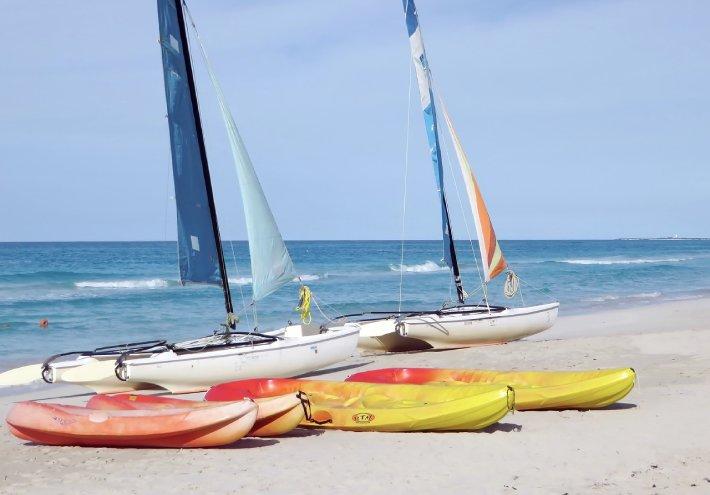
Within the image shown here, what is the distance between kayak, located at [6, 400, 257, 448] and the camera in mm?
9828

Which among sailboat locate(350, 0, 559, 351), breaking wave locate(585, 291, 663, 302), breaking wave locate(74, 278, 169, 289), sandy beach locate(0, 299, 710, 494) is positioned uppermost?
sailboat locate(350, 0, 559, 351)

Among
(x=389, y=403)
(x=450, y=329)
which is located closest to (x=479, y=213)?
(x=450, y=329)

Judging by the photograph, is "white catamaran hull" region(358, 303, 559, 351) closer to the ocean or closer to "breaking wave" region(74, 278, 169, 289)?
the ocean

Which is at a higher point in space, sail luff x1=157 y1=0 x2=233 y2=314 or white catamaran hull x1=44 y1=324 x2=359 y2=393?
sail luff x1=157 y1=0 x2=233 y2=314

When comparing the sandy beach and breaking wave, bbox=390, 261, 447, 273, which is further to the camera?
breaking wave, bbox=390, 261, 447, 273

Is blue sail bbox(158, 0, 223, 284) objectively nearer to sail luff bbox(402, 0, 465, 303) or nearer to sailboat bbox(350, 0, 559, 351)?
sailboat bbox(350, 0, 559, 351)

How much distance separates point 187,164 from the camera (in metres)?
14.8

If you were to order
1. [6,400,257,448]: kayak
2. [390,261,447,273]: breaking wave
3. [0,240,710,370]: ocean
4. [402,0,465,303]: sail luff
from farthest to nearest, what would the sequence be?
[390,261,447,273]: breaking wave → [0,240,710,370]: ocean → [402,0,465,303]: sail luff → [6,400,257,448]: kayak

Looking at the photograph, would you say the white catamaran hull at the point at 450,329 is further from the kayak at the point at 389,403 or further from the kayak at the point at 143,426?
the kayak at the point at 143,426

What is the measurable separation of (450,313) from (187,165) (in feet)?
21.9

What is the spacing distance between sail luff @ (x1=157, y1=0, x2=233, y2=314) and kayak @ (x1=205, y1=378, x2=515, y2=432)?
3.14 meters

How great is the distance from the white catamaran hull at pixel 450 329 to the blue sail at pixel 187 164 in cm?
428

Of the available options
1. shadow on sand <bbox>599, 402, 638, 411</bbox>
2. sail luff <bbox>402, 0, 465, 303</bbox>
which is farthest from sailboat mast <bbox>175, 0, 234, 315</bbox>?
sail luff <bbox>402, 0, 465, 303</bbox>

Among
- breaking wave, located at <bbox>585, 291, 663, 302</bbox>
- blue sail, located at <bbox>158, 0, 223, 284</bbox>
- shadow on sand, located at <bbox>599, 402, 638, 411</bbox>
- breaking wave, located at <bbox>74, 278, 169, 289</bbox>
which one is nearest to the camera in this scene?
shadow on sand, located at <bbox>599, 402, 638, 411</bbox>
